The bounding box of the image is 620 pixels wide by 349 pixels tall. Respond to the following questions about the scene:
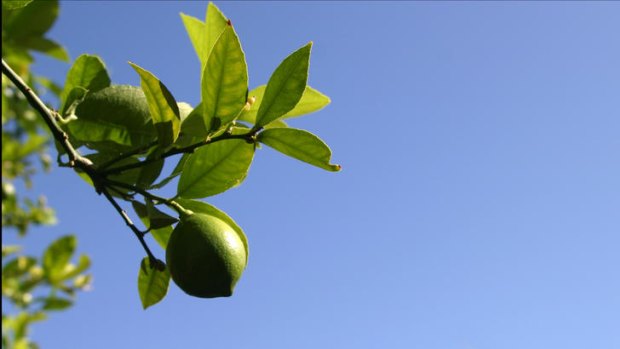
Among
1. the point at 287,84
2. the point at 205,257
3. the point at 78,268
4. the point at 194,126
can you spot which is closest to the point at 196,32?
the point at 194,126

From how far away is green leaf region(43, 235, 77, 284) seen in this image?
3.23 m

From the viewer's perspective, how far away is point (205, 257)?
3.91 ft

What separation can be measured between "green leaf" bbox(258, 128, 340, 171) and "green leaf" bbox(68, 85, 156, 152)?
0.29 metres

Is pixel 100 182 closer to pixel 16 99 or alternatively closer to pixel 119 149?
pixel 119 149

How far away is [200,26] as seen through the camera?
1492 mm

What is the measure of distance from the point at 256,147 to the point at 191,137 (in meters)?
0.15

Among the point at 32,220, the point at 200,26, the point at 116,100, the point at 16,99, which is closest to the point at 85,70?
the point at 116,100

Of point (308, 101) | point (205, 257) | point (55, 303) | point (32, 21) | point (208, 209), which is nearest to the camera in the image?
point (205, 257)

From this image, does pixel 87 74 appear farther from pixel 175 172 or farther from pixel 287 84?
pixel 287 84

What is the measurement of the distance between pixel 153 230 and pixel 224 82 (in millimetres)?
437

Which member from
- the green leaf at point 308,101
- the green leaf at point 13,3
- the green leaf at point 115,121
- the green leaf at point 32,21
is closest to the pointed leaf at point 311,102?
the green leaf at point 308,101

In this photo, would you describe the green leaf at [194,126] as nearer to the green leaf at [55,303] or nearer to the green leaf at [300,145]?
the green leaf at [300,145]

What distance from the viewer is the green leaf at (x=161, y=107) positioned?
1.25 metres

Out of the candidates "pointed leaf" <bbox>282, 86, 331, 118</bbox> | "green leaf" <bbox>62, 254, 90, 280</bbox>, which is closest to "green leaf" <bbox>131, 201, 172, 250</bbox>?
"pointed leaf" <bbox>282, 86, 331, 118</bbox>
